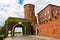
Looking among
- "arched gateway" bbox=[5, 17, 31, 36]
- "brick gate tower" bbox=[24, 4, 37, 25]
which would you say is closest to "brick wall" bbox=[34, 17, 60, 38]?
"arched gateway" bbox=[5, 17, 31, 36]

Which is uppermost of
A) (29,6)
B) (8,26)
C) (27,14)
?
(29,6)

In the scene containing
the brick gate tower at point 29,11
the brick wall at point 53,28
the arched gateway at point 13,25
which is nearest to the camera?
the brick wall at point 53,28

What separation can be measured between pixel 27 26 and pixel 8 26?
6743mm

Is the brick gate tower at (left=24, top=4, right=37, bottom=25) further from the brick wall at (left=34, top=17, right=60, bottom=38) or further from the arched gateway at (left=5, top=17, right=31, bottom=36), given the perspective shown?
the brick wall at (left=34, top=17, right=60, bottom=38)

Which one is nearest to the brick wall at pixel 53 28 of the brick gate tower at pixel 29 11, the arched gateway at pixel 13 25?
the arched gateway at pixel 13 25

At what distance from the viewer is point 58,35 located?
2273 cm

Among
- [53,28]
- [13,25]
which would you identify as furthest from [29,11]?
[53,28]

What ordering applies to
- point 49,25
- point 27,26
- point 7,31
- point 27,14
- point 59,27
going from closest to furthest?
point 59,27, point 49,25, point 7,31, point 27,26, point 27,14

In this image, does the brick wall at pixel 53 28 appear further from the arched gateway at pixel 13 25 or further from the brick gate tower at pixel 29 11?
the brick gate tower at pixel 29 11

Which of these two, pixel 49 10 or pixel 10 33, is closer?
pixel 10 33

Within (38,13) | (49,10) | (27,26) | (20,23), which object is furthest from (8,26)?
(38,13)

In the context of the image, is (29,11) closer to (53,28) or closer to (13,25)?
(13,25)

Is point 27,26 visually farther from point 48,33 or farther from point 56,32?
point 56,32

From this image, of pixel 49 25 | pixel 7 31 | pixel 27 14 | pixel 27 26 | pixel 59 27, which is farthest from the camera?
pixel 27 14
